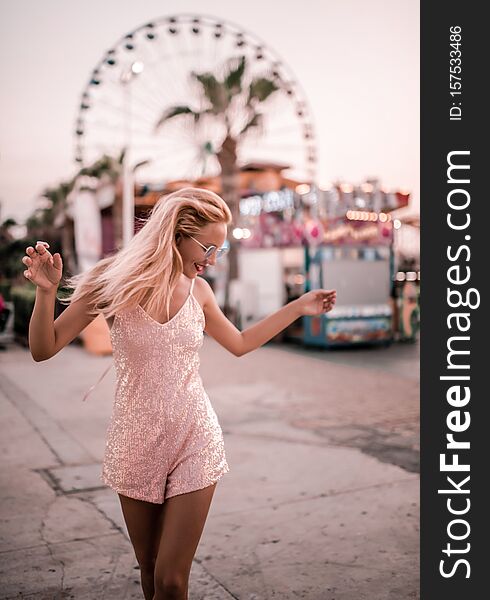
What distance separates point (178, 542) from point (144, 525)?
0.72 ft

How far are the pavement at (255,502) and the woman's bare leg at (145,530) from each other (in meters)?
0.84

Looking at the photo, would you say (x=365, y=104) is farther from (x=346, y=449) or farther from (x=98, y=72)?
(x=346, y=449)

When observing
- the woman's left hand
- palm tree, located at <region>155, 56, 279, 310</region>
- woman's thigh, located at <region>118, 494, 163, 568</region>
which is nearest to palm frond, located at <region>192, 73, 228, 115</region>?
palm tree, located at <region>155, 56, 279, 310</region>

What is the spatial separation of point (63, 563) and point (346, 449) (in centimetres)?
292

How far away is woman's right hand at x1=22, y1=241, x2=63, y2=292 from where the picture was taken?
2.17 m

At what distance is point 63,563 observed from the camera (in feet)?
11.2

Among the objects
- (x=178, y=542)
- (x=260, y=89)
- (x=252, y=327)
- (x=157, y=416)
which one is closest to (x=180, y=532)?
(x=178, y=542)

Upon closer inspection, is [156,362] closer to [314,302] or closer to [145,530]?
[145,530]

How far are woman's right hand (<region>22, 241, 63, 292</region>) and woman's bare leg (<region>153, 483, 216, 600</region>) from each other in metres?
0.82

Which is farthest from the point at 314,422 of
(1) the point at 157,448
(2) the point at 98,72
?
(2) the point at 98,72

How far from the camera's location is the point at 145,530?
7.59 ft

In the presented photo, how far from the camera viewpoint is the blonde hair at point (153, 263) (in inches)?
87.4

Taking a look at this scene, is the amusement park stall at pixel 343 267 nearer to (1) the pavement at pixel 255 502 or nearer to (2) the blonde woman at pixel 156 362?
(1) the pavement at pixel 255 502

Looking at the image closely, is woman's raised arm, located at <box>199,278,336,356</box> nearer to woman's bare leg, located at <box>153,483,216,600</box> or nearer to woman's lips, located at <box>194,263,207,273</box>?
woman's lips, located at <box>194,263,207,273</box>
